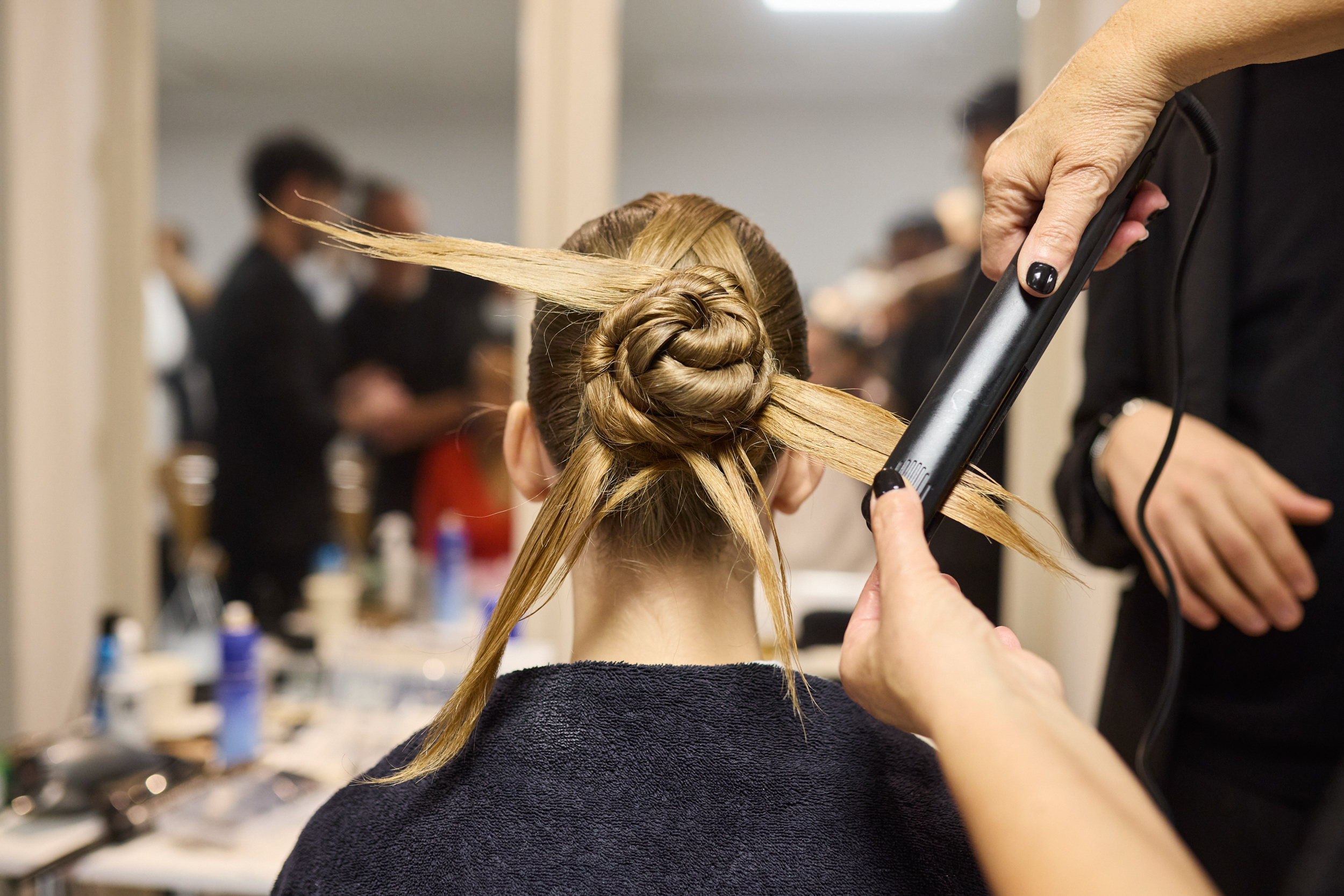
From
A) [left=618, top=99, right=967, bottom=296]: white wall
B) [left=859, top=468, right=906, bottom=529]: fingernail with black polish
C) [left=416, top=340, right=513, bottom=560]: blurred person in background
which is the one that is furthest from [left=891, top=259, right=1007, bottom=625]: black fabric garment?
[left=859, top=468, right=906, bottom=529]: fingernail with black polish

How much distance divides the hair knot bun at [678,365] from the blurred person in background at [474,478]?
1190 mm

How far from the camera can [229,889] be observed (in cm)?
94

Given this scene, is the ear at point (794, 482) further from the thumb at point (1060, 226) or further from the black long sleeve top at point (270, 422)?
the black long sleeve top at point (270, 422)

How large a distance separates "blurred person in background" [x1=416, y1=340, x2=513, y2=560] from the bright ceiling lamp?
86 centimetres

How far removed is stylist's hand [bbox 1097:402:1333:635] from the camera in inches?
29.1

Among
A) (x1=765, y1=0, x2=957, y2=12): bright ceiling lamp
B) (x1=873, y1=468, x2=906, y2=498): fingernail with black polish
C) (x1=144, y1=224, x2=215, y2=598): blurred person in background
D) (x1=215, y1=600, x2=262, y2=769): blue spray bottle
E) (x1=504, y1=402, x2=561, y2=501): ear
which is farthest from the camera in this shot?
(x1=144, y1=224, x2=215, y2=598): blurred person in background

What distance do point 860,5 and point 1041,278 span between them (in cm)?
142

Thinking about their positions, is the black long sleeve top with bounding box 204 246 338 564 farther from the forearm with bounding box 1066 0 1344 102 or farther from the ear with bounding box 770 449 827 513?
the forearm with bounding box 1066 0 1344 102

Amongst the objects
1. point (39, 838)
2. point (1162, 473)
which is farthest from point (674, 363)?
point (39, 838)

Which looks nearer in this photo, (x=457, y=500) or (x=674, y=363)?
(x=674, y=363)

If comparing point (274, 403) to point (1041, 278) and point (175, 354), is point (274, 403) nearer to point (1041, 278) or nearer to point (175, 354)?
point (175, 354)

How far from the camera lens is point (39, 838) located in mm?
983

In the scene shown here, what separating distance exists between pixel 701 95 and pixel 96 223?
49.3 inches

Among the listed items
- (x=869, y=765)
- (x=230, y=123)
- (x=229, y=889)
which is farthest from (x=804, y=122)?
(x=229, y=889)
